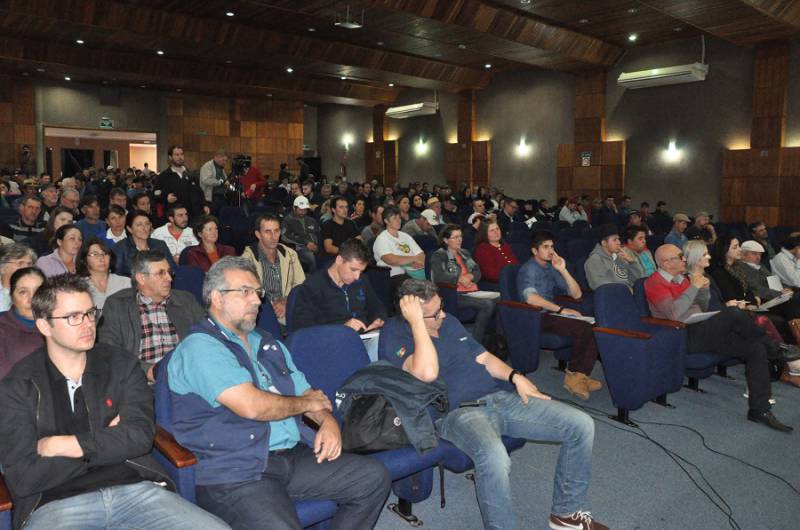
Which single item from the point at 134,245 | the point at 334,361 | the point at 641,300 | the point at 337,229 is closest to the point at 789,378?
the point at 641,300

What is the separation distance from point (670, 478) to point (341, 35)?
1114 centimetres

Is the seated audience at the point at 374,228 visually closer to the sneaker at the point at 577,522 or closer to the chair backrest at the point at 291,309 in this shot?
the chair backrest at the point at 291,309

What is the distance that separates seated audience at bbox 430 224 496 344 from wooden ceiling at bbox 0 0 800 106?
16.6ft

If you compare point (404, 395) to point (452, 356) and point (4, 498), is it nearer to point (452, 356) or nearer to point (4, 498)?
point (452, 356)

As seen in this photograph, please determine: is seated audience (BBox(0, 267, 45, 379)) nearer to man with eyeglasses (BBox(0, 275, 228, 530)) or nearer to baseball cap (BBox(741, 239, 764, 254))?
man with eyeglasses (BBox(0, 275, 228, 530))

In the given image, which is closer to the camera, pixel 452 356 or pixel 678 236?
pixel 452 356

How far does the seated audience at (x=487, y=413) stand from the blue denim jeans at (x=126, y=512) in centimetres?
102

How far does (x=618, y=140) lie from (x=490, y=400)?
12.8 m

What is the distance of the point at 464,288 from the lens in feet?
18.4

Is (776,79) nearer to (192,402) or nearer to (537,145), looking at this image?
(537,145)

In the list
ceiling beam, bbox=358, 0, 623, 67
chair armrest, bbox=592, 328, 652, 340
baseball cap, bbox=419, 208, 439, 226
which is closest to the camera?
chair armrest, bbox=592, 328, 652, 340

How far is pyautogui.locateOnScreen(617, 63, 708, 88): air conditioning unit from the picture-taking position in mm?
12430

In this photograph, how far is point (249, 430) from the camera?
2160 millimetres

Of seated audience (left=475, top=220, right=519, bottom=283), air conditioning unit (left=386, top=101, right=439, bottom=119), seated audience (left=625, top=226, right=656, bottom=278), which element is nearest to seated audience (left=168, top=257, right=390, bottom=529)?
seated audience (left=475, top=220, right=519, bottom=283)
